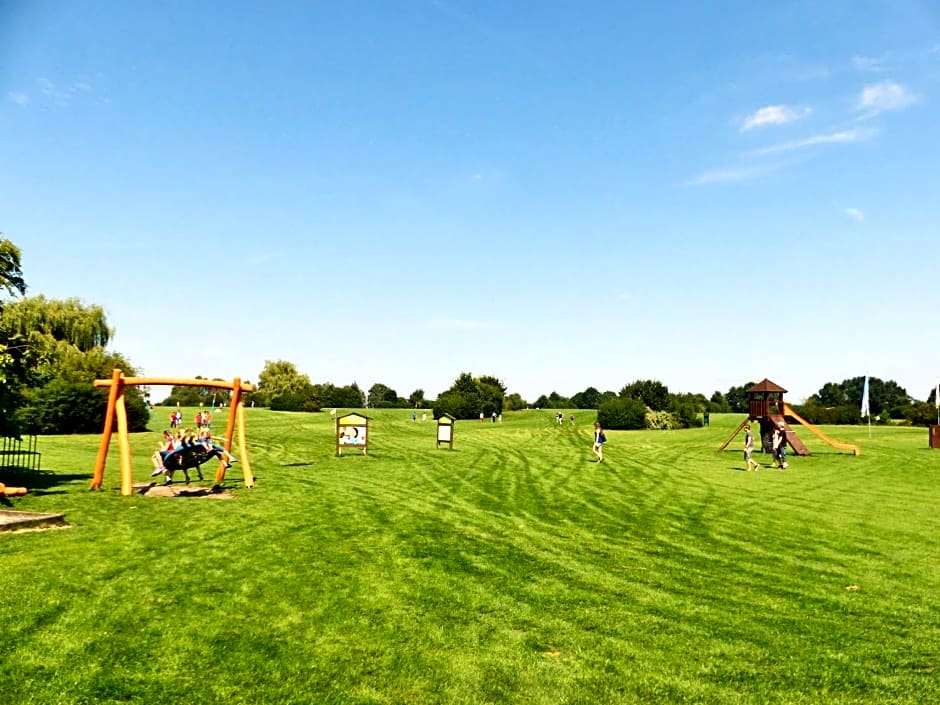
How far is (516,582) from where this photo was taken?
913 cm

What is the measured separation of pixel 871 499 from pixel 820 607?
13.2 metres

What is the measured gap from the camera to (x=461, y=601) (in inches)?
320

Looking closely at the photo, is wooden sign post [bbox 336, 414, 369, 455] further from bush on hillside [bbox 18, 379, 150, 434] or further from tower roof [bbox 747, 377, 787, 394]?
tower roof [bbox 747, 377, 787, 394]

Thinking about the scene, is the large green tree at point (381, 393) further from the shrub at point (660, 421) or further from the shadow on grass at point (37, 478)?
the shadow on grass at point (37, 478)

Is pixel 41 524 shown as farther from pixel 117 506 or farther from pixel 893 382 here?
pixel 893 382

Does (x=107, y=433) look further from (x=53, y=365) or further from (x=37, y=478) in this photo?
(x=53, y=365)

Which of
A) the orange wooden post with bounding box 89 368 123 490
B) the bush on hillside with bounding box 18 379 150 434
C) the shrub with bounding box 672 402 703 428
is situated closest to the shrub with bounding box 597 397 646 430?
the shrub with bounding box 672 402 703 428

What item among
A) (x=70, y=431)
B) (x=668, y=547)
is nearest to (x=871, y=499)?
(x=668, y=547)

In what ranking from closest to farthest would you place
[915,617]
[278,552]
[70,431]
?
[915,617]
[278,552]
[70,431]

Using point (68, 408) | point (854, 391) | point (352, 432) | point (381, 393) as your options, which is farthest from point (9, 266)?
point (854, 391)

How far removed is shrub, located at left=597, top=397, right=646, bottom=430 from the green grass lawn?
164 ft

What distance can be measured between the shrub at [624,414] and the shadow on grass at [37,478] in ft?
179

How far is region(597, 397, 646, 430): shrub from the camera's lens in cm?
6738

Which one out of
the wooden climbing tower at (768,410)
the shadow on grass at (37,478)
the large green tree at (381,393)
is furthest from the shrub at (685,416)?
the large green tree at (381,393)
